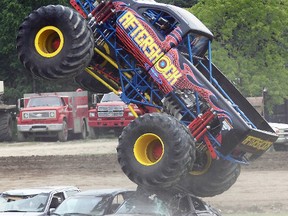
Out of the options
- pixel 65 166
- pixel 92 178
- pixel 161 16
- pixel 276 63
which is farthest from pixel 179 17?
pixel 276 63

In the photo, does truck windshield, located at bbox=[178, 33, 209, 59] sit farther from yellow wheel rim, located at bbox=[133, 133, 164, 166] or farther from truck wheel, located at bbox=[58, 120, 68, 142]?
truck wheel, located at bbox=[58, 120, 68, 142]

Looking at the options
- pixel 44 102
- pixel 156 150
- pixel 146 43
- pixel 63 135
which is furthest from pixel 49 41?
pixel 44 102

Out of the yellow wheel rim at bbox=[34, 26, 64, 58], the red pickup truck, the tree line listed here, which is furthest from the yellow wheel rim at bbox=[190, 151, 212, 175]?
the tree line

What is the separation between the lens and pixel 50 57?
52.7 feet

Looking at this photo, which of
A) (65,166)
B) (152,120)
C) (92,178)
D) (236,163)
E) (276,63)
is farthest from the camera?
(276,63)

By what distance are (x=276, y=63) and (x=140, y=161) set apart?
88.9ft

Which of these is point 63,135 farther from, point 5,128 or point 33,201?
point 33,201

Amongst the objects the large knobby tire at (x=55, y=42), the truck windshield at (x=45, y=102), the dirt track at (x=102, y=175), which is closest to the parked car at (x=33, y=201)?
the large knobby tire at (x=55, y=42)

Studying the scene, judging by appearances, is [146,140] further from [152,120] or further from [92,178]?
[92,178]

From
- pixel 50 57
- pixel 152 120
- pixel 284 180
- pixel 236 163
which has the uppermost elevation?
pixel 50 57

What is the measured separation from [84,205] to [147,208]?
141 centimetres

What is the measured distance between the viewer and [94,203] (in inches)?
676

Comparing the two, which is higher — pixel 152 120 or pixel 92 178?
pixel 152 120

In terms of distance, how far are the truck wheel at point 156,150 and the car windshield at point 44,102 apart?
2448cm
